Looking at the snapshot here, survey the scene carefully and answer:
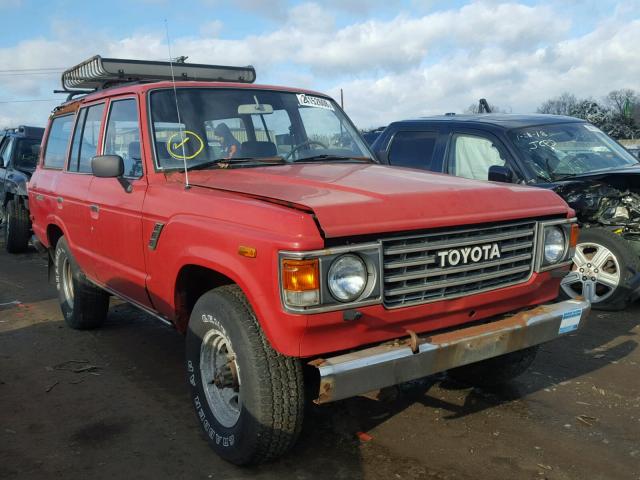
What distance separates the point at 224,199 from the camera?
9.78 feet

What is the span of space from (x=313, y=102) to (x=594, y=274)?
123 inches

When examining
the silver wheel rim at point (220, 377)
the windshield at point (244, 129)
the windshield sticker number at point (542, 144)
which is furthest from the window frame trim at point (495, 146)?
the silver wheel rim at point (220, 377)

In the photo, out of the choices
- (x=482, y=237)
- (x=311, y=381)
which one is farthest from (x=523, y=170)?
(x=311, y=381)

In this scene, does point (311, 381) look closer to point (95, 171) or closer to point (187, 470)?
point (187, 470)

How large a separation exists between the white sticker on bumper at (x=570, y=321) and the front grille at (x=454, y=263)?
0.30 m

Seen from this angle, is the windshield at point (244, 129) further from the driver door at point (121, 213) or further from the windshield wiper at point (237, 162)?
the driver door at point (121, 213)

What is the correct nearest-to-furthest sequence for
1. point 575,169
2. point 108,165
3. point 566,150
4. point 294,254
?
1. point 294,254
2. point 108,165
3. point 575,169
4. point 566,150

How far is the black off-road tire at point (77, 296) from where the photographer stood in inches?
201

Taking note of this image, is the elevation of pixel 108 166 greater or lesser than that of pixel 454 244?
greater

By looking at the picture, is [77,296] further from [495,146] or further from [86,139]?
[495,146]

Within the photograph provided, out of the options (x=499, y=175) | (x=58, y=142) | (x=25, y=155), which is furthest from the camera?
(x=25, y=155)

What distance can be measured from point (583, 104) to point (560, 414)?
107ft

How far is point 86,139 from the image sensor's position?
482 centimetres

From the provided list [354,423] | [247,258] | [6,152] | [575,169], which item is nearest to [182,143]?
[247,258]
